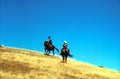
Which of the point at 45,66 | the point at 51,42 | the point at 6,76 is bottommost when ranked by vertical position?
the point at 6,76

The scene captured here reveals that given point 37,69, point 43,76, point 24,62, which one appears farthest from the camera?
point 24,62

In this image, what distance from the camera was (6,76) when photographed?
34469mm

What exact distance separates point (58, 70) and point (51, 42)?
12.6 metres

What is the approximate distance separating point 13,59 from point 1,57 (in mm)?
1583

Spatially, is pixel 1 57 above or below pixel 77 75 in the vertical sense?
above

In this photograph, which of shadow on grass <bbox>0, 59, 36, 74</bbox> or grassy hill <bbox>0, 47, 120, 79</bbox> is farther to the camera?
shadow on grass <bbox>0, 59, 36, 74</bbox>

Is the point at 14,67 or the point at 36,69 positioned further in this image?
the point at 36,69

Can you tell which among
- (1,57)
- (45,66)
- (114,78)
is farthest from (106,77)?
(1,57)

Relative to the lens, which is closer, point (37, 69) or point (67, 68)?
point (37, 69)

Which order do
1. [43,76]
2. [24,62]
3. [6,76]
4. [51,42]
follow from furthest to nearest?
[51,42], [24,62], [43,76], [6,76]

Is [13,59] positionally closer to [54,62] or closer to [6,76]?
[54,62]

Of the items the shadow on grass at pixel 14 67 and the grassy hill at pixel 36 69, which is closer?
the grassy hill at pixel 36 69

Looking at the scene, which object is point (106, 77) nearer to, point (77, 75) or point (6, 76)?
point (77, 75)

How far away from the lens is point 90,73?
4347 centimetres
